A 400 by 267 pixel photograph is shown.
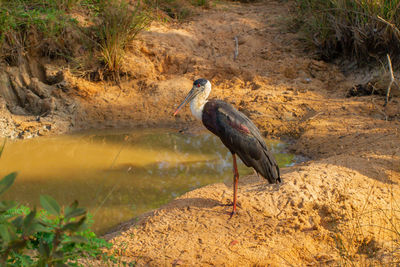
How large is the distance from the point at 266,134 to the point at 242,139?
2618 mm

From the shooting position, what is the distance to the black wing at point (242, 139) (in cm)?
346

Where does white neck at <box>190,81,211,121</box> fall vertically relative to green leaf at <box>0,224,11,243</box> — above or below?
below

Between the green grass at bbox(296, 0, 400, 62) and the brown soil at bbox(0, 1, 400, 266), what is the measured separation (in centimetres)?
40

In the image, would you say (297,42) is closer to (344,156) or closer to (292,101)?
(292,101)

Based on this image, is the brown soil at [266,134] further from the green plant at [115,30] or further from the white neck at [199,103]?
the white neck at [199,103]

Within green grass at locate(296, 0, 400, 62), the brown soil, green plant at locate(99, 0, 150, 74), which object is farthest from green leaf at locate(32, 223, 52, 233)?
green grass at locate(296, 0, 400, 62)

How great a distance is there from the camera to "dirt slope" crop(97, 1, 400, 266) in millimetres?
3016

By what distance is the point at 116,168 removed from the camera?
15.8ft

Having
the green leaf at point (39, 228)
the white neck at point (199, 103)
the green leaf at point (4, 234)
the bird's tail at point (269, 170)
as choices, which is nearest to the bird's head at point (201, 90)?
the white neck at point (199, 103)

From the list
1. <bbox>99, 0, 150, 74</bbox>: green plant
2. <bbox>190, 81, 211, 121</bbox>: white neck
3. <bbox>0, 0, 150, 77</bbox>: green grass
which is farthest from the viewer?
<bbox>99, 0, 150, 74</bbox>: green plant

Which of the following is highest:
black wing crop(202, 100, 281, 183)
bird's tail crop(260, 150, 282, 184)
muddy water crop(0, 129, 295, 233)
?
black wing crop(202, 100, 281, 183)

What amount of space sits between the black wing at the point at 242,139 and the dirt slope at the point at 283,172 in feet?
1.01

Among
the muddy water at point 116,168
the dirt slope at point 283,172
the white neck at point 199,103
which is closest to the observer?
the dirt slope at point 283,172

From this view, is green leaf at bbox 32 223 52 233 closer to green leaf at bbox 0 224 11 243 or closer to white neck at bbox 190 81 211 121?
green leaf at bbox 0 224 11 243
